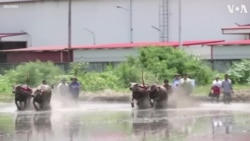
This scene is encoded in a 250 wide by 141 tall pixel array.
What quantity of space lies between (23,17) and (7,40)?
116 inches

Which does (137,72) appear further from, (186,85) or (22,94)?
(22,94)

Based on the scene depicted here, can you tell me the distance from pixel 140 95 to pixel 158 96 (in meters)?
0.75

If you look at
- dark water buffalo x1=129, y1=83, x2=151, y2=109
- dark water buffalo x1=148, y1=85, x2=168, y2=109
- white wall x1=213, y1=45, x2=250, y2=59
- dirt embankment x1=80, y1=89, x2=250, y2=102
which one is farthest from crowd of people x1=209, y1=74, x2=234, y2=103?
white wall x1=213, y1=45, x2=250, y2=59

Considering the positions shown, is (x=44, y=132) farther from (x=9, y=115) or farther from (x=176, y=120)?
(x=9, y=115)

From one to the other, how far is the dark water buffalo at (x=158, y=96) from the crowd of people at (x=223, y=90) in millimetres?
4468

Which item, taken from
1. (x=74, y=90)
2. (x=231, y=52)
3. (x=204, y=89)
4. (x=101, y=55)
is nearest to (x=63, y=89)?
(x=74, y=90)

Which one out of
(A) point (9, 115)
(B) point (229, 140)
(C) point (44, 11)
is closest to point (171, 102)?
(A) point (9, 115)

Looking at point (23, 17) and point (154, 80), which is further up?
point (23, 17)

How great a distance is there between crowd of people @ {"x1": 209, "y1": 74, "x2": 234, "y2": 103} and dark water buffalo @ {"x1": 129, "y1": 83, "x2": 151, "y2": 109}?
5.22m

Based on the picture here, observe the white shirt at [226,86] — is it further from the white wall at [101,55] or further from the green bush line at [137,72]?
the white wall at [101,55]

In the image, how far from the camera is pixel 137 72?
4159 cm

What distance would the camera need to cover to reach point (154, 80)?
4081 centimetres

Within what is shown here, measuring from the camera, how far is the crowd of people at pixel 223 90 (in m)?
35.2

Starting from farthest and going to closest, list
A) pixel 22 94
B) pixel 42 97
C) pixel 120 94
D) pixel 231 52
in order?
pixel 231 52, pixel 120 94, pixel 22 94, pixel 42 97
